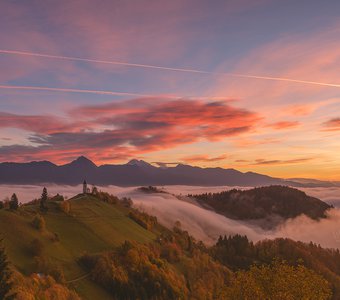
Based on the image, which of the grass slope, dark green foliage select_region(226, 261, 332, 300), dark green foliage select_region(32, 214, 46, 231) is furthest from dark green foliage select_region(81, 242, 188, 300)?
dark green foliage select_region(226, 261, 332, 300)

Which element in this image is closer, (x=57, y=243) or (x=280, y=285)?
(x=280, y=285)

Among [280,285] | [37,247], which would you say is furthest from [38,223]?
[280,285]

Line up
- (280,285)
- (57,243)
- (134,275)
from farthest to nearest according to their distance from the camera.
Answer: (134,275) → (57,243) → (280,285)

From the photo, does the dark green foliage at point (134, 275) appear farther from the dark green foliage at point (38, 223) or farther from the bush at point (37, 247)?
the dark green foliage at point (38, 223)

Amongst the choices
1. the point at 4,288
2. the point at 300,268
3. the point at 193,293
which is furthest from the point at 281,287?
the point at 193,293

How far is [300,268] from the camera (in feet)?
213

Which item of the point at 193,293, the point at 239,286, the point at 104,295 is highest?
the point at 239,286

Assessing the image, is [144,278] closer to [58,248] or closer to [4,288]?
[58,248]

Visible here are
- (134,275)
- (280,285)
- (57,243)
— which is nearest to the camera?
(280,285)

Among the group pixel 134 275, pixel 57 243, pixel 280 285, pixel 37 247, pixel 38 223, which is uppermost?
pixel 38 223

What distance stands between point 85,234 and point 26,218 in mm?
29639

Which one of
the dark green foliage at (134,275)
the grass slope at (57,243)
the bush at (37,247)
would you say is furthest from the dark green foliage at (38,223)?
the dark green foliage at (134,275)

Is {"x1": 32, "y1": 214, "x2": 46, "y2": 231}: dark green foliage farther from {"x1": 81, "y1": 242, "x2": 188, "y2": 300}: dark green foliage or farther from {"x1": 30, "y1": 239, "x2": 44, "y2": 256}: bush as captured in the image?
{"x1": 81, "y1": 242, "x2": 188, "y2": 300}: dark green foliage

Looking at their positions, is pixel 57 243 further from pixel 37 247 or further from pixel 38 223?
pixel 37 247
